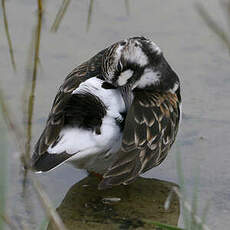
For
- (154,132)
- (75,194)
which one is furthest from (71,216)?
(154,132)

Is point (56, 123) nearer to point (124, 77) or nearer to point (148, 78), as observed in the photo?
point (124, 77)

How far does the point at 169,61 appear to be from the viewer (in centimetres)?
589

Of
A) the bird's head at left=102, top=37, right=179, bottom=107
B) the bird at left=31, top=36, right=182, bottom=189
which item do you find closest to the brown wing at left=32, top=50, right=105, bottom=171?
the bird at left=31, top=36, right=182, bottom=189

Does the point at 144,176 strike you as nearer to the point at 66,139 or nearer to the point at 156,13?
the point at 66,139

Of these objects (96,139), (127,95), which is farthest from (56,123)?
(127,95)

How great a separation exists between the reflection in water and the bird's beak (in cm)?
61

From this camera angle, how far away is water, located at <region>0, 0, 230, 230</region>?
179 inches

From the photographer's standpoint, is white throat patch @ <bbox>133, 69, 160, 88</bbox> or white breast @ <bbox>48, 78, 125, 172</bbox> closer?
white breast @ <bbox>48, 78, 125, 172</bbox>

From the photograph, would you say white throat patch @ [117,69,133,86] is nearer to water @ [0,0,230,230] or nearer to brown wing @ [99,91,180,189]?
brown wing @ [99,91,180,189]

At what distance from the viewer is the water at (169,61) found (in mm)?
4551

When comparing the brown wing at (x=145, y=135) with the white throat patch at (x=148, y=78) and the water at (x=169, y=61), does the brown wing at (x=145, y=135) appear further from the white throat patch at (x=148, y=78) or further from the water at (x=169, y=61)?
the water at (x=169, y=61)

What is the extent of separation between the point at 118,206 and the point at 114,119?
1.91 ft

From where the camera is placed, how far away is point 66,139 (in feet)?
13.3

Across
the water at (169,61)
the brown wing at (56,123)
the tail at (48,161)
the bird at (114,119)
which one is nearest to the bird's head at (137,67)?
the bird at (114,119)
